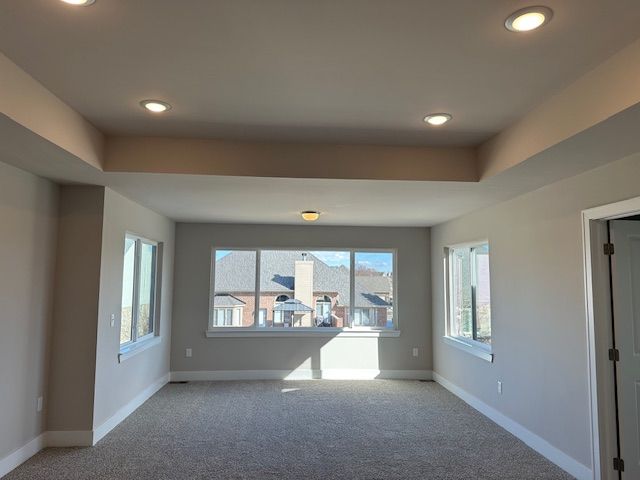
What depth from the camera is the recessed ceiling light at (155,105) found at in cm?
272

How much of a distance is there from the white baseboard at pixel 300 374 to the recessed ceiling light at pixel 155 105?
14.6ft

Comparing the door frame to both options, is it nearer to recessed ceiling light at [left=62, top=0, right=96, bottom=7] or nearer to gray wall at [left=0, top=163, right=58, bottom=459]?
recessed ceiling light at [left=62, top=0, right=96, bottom=7]

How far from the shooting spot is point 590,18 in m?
1.80

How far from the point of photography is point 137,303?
5199mm

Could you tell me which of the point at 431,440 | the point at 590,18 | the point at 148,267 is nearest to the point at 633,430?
the point at 431,440

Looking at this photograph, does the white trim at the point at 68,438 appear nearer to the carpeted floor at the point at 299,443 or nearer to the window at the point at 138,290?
the carpeted floor at the point at 299,443

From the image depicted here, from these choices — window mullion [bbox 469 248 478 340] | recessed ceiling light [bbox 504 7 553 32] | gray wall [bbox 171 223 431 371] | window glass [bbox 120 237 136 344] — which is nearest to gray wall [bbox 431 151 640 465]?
window mullion [bbox 469 248 478 340]

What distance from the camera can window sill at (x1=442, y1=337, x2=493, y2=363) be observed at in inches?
190

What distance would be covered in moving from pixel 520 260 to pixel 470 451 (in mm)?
1734

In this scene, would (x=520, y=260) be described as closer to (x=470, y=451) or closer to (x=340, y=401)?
(x=470, y=451)

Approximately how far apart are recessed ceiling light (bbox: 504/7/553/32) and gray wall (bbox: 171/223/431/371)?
4.96 meters

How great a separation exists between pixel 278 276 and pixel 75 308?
3190 mm

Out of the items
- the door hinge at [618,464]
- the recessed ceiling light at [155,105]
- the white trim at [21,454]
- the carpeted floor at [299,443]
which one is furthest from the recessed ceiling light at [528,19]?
the white trim at [21,454]

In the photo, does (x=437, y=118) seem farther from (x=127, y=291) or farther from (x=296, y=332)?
(x=296, y=332)
